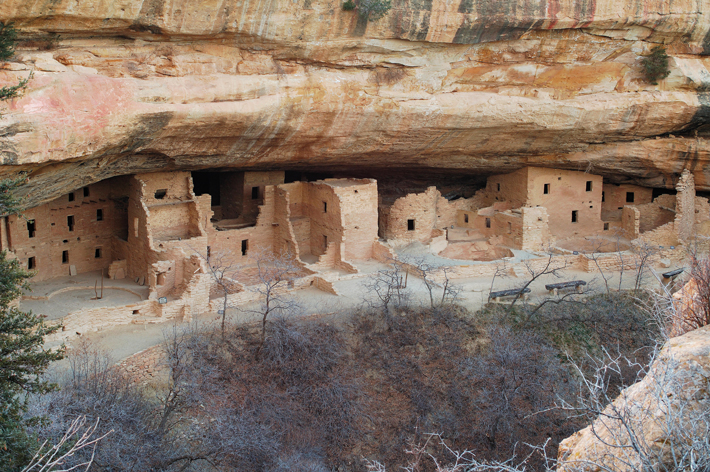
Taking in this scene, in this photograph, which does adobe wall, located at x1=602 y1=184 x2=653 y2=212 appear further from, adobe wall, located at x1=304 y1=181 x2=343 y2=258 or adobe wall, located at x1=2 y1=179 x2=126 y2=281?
adobe wall, located at x1=2 y1=179 x2=126 y2=281

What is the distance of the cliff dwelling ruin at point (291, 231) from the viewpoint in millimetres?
20109

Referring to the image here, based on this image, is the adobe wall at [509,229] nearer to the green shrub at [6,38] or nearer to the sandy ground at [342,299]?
the sandy ground at [342,299]

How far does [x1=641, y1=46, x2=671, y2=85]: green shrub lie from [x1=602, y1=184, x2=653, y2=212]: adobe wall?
596cm

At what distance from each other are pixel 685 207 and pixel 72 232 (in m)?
19.3

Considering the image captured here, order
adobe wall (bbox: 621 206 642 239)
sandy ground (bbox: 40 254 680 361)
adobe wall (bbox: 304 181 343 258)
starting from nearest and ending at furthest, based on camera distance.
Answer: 1. sandy ground (bbox: 40 254 680 361)
2. adobe wall (bbox: 304 181 343 258)
3. adobe wall (bbox: 621 206 642 239)

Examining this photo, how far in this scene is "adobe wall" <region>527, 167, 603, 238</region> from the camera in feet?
85.3

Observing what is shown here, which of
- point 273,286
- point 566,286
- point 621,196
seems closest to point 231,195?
point 273,286

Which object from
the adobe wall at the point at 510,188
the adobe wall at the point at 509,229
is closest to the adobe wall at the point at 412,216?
the adobe wall at the point at 509,229

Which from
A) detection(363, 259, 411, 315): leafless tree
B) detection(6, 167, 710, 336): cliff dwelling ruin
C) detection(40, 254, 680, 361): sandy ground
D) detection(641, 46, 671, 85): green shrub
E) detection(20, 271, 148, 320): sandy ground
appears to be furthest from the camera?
detection(641, 46, 671, 85): green shrub

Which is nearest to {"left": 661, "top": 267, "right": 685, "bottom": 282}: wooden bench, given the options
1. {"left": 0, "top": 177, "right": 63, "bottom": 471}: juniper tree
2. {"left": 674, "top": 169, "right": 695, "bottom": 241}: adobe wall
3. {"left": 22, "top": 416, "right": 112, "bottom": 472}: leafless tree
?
{"left": 674, "top": 169, "right": 695, "bottom": 241}: adobe wall

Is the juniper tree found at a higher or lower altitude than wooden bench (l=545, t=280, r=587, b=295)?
higher

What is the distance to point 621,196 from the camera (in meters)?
27.9

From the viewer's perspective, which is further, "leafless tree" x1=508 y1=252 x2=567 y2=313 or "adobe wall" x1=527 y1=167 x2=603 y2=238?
"adobe wall" x1=527 y1=167 x2=603 y2=238

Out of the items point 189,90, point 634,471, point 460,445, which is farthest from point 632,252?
point 634,471
